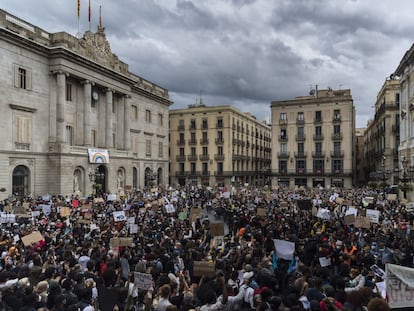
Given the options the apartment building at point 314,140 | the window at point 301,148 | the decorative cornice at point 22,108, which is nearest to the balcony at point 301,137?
the apartment building at point 314,140

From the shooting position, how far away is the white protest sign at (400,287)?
542 cm

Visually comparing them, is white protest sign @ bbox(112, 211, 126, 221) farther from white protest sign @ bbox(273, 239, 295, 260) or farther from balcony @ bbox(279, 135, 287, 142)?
balcony @ bbox(279, 135, 287, 142)

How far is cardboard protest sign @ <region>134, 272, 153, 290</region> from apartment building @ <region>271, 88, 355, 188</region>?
50047mm

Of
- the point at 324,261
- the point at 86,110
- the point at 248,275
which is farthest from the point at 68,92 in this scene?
the point at 248,275

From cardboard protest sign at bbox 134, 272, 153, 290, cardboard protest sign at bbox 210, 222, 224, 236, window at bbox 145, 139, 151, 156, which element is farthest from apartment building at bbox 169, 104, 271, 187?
cardboard protest sign at bbox 134, 272, 153, 290

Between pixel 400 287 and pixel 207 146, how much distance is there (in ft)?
176

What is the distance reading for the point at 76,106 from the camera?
3469cm

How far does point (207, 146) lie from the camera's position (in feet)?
193

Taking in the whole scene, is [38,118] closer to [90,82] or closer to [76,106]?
[76,106]

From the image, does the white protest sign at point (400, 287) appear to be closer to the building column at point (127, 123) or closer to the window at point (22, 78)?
the window at point (22, 78)

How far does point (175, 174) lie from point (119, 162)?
71.6 ft

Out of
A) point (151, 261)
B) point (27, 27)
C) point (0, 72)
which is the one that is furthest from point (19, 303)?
point (27, 27)

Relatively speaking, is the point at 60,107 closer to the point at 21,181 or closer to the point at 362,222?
the point at 21,181

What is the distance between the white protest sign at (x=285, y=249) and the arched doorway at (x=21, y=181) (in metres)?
26.0
